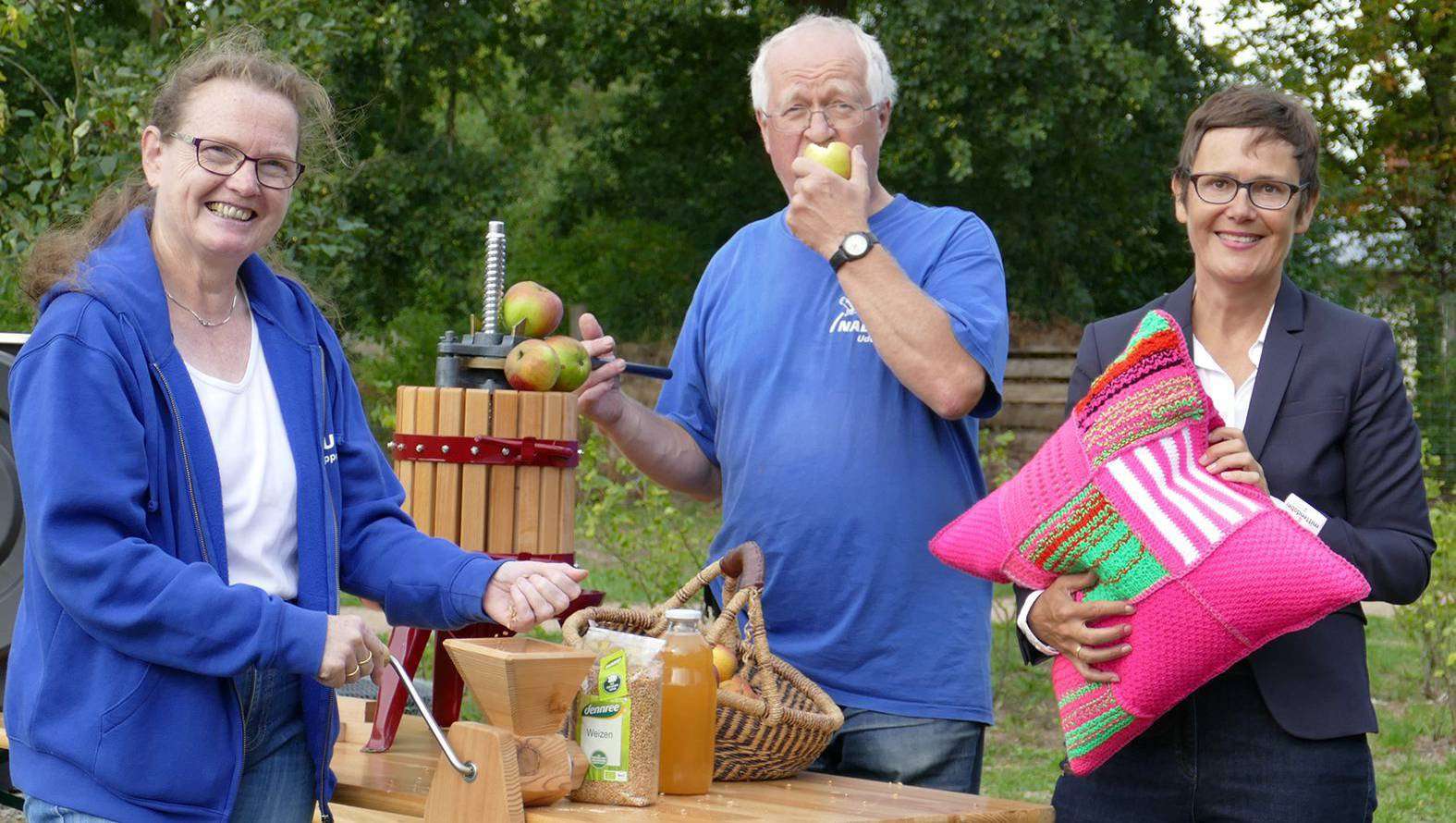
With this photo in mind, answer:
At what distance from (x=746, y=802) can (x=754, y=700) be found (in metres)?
0.17

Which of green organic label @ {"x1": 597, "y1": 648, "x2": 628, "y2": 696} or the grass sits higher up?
green organic label @ {"x1": 597, "y1": 648, "x2": 628, "y2": 696}

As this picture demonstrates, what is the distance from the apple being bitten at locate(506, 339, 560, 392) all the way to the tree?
14.5m

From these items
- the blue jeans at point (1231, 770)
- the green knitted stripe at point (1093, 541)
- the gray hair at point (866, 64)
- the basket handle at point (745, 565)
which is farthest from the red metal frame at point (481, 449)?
the blue jeans at point (1231, 770)

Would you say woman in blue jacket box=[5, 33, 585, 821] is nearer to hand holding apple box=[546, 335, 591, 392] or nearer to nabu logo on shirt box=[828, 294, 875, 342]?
hand holding apple box=[546, 335, 591, 392]

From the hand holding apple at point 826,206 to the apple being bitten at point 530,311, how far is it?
50cm

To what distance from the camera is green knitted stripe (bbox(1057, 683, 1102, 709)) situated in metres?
2.55

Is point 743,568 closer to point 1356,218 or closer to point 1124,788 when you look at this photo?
point 1124,788

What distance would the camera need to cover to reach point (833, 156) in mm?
3061

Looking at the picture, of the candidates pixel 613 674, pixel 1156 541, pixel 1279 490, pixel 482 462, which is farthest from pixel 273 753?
pixel 1279 490

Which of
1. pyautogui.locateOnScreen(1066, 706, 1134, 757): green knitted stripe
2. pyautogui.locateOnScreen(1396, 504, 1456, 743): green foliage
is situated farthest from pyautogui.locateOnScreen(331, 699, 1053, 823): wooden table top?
pyautogui.locateOnScreen(1396, 504, 1456, 743): green foliage

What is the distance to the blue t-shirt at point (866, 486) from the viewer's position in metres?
3.03

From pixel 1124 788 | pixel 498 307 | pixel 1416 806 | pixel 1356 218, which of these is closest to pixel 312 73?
pixel 498 307

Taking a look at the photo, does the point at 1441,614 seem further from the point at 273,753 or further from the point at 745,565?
the point at 273,753

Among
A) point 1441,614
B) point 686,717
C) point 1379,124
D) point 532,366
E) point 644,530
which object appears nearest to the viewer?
point 686,717
